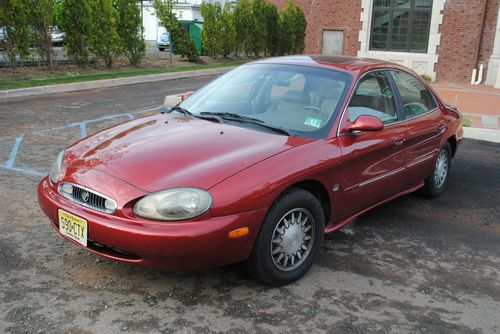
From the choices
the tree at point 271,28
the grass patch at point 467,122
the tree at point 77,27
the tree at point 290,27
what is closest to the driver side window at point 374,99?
the grass patch at point 467,122

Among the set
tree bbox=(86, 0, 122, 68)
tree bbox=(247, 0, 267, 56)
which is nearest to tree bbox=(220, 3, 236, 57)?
tree bbox=(247, 0, 267, 56)

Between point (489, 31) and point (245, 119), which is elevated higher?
point (489, 31)

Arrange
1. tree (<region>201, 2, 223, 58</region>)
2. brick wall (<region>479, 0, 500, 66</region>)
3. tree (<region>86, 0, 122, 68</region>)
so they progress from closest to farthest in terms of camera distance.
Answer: tree (<region>86, 0, 122, 68</region>) < brick wall (<region>479, 0, 500, 66</region>) < tree (<region>201, 2, 223, 58</region>)

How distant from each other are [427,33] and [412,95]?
15.1 metres

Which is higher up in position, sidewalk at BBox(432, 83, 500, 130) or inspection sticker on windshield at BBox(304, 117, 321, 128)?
inspection sticker on windshield at BBox(304, 117, 321, 128)

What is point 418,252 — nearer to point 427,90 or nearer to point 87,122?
point 427,90

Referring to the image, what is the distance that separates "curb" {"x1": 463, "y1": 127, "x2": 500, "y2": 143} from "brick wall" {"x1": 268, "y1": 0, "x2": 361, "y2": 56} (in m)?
12.2

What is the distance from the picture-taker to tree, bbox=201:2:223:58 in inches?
878

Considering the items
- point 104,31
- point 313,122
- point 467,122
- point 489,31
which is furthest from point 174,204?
point 489,31

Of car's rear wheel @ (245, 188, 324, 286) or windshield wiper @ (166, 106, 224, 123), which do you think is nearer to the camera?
car's rear wheel @ (245, 188, 324, 286)

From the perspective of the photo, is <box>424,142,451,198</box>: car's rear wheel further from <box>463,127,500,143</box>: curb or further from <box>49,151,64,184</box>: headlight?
<box>49,151,64,184</box>: headlight

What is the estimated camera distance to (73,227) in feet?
10.7

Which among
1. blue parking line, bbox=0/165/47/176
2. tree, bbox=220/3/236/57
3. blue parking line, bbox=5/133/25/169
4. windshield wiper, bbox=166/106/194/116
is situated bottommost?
blue parking line, bbox=0/165/47/176

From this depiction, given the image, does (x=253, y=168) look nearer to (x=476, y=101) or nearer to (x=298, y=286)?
(x=298, y=286)
